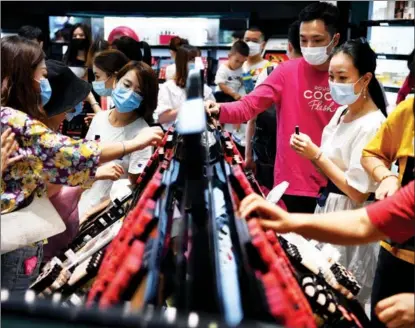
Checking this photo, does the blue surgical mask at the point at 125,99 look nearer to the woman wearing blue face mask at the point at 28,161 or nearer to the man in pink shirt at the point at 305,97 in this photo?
the man in pink shirt at the point at 305,97

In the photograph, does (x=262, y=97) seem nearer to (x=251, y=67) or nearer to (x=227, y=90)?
(x=251, y=67)

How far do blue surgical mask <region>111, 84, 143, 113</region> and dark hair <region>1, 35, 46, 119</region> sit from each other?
0.84 m

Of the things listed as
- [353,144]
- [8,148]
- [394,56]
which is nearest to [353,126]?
[353,144]

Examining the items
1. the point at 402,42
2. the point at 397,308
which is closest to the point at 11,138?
the point at 397,308

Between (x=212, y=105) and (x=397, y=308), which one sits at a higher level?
(x=212, y=105)

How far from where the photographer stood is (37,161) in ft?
5.24

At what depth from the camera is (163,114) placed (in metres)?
4.07

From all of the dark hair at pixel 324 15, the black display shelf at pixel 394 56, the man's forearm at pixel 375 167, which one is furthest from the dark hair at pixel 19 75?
the black display shelf at pixel 394 56

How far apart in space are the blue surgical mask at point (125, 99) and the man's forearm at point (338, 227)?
1.53 metres

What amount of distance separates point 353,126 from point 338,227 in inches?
39.2

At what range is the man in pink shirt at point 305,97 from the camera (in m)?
2.50

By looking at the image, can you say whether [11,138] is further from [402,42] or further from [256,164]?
[402,42]

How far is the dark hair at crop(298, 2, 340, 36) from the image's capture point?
2.50 metres

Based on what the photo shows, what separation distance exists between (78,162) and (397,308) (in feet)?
3.16
